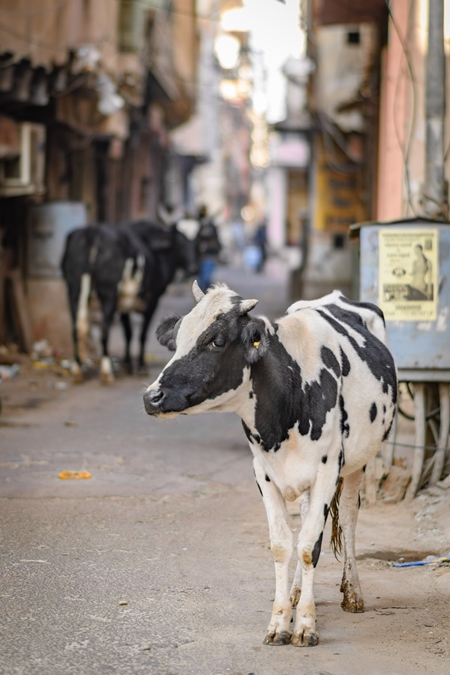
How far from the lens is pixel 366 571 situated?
592 centimetres

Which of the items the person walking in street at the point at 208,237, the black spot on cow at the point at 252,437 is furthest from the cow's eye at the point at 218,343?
the person walking in street at the point at 208,237

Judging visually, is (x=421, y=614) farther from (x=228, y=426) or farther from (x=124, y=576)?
(x=228, y=426)

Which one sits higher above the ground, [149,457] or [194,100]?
[194,100]

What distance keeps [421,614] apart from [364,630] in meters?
0.37

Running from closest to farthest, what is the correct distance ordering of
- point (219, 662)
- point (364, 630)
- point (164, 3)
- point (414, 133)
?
point (219, 662) < point (364, 630) < point (414, 133) < point (164, 3)

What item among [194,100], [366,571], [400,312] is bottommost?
[366,571]

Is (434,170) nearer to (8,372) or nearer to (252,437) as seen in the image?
(252,437)

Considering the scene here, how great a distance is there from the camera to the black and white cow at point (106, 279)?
506 inches

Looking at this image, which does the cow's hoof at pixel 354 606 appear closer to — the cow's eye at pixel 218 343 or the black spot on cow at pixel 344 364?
the black spot on cow at pixel 344 364

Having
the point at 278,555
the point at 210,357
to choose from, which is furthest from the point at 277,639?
the point at 210,357

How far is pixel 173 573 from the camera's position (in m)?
5.70

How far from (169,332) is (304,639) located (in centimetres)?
146

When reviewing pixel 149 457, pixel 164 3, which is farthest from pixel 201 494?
pixel 164 3

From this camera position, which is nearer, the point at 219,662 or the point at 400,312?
the point at 219,662
